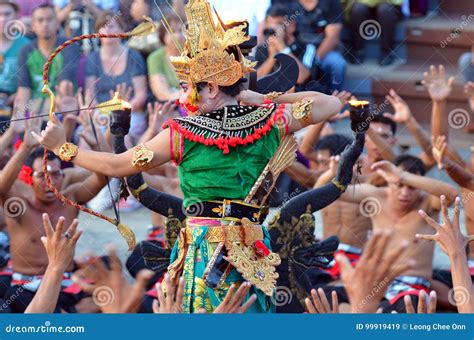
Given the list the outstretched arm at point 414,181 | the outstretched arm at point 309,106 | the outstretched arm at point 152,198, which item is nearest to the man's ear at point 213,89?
the outstretched arm at point 309,106

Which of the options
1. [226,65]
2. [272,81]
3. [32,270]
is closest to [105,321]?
[226,65]

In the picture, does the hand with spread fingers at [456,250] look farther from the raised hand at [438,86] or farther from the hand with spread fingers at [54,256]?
the raised hand at [438,86]

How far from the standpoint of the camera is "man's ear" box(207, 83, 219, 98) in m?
5.56

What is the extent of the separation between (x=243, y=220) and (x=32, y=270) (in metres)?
2.75

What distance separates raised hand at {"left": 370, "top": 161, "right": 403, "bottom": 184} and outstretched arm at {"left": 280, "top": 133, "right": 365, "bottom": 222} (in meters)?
0.94

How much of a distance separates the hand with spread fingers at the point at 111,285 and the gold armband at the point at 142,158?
0.85m

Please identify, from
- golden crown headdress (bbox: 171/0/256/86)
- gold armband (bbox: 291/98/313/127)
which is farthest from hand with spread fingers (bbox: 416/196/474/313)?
golden crown headdress (bbox: 171/0/256/86)

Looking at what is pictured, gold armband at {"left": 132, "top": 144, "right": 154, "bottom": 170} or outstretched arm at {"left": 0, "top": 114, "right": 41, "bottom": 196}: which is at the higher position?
gold armband at {"left": 132, "top": 144, "right": 154, "bottom": 170}

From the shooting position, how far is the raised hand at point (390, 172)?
25.4 feet

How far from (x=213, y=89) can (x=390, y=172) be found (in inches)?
98.1

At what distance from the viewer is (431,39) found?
34.1 ft

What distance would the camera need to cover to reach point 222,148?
18.1 feet

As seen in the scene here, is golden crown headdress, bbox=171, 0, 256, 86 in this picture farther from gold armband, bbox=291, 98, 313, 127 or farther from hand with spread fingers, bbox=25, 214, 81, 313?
hand with spread fingers, bbox=25, 214, 81, 313

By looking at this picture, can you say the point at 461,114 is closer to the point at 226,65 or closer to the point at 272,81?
the point at 272,81
